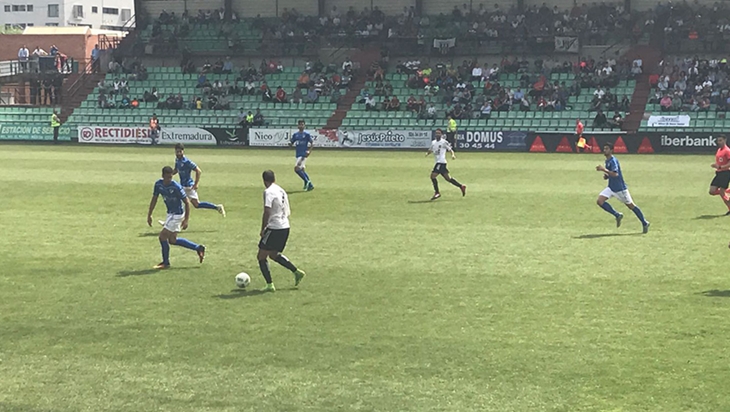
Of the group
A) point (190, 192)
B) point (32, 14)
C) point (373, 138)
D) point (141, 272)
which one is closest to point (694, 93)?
point (373, 138)

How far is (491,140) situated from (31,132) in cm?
2819

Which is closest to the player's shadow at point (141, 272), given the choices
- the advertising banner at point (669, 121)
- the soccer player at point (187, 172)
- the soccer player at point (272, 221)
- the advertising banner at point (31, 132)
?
the soccer player at point (272, 221)

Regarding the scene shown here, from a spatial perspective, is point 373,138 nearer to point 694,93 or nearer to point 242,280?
point 694,93

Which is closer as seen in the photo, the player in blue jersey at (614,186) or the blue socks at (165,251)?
the blue socks at (165,251)

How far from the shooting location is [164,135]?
50.2 meters

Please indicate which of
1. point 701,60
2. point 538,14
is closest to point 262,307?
point 701,60

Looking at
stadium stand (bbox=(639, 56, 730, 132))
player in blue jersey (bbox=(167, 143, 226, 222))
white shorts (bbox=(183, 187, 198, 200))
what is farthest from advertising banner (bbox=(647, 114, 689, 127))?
white shorts (bbox=(183, 187, 198, 200))

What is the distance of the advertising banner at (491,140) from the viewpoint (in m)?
45.2

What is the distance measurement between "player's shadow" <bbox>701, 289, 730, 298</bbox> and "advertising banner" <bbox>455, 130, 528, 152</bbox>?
31.8 metres

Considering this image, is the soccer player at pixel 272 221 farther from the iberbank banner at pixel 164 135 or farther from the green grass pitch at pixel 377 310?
the iberbank banner at pixel 164 135

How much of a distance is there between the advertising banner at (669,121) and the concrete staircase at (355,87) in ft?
59.3

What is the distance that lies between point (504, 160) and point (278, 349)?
29.7 metres

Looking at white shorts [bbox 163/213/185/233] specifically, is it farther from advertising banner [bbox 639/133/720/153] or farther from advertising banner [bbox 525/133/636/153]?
advertising banner [bbox 639/133/720/153]

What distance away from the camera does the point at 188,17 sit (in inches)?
2576
